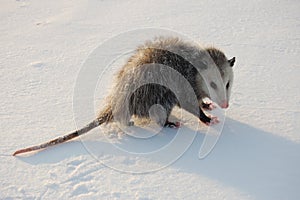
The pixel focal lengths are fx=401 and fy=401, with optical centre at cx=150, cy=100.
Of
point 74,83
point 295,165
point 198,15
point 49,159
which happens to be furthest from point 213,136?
point 198,15

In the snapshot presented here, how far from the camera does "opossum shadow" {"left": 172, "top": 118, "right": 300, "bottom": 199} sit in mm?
1732

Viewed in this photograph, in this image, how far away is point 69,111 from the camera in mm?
2340

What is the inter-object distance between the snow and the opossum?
90 millimetres

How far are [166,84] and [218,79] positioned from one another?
282 mm

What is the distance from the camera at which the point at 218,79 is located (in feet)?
7.04

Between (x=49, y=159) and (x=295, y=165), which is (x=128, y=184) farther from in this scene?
(x=295, y=165)

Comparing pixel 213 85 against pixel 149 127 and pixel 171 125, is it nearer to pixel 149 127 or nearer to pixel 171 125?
pixel 171 125

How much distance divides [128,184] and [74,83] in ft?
3.45

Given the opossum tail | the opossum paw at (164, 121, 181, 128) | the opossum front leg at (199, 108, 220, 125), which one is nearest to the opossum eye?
the opossum front leg at (199, 108, 220, 125)

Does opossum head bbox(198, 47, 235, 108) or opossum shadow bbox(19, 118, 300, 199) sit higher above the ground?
opossum head bbox(198, 47, 235, 108)

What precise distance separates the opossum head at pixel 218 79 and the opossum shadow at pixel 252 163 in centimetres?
17

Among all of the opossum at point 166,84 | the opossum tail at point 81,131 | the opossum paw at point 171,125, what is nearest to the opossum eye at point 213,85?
the opossum at point 166,84

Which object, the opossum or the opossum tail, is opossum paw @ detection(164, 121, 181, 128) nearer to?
the opossum

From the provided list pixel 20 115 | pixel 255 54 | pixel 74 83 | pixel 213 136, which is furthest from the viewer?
pixel 255 54
